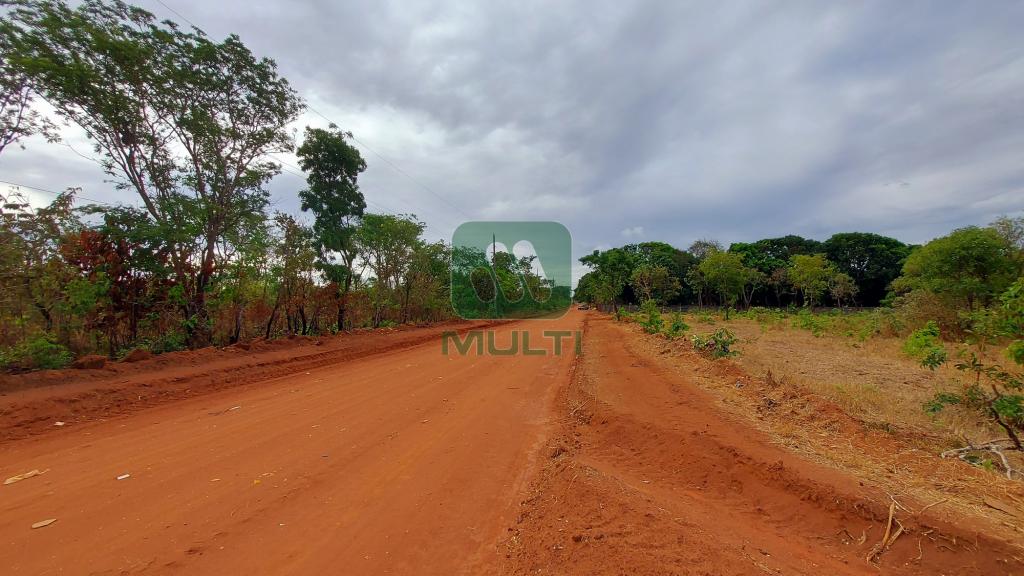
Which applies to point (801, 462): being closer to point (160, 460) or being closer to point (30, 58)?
point (160, 460)

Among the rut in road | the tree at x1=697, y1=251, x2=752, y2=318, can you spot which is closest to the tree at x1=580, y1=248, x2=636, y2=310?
the tree at x1=697, y1=251, x2=752, y2=318

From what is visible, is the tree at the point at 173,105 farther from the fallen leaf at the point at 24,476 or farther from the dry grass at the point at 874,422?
the dry grass at the point at 874,422

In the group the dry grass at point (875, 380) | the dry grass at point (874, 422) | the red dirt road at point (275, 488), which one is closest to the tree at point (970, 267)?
the dry grass at point (875, 380)

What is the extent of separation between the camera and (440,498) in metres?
3.32

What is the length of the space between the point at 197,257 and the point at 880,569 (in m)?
14.5

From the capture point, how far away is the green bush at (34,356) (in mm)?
7230

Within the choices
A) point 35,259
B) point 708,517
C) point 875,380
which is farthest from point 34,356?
point 875,380

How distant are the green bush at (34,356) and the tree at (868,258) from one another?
6311 centimetres

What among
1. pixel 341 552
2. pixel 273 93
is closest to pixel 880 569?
pixel 341 552

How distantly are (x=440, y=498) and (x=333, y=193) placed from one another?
1904 cm

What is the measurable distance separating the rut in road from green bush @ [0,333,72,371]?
10124 millimetres

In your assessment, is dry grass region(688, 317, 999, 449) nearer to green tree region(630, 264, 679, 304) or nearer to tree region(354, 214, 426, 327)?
green tree region(630, 264, 679, 304)

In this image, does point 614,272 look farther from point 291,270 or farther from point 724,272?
point 291,270

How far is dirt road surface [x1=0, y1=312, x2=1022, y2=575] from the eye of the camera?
2451mm
